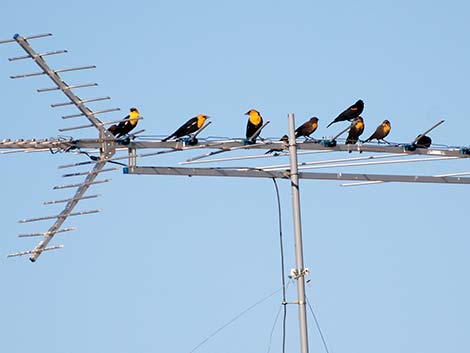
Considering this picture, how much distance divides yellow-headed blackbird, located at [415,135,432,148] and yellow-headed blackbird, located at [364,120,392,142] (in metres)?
1.71

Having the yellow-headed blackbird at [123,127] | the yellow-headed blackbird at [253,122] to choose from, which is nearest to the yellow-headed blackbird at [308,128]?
the yellow-headed blackbird at [253,122]

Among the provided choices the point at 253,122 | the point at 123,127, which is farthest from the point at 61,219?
the point at 253,122

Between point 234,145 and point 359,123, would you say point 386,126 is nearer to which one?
point 359,123

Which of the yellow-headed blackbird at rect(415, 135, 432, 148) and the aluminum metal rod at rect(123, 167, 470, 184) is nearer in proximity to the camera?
the aluminum metal rod at rect(123, 167, 470, 184)

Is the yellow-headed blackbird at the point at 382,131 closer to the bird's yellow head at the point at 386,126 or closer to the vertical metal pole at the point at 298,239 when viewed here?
the bird's yellow head at the point at 386,126

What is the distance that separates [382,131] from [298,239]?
6958 millimetres

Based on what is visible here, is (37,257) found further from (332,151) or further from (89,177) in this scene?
(332,151)

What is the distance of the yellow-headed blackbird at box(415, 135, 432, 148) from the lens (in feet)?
71.7

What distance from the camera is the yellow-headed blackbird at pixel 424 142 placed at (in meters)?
21.8

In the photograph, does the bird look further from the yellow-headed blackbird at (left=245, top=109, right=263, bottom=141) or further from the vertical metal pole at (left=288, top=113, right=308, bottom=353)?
the vertical metal pole at (left=288, top=113, right=308, bottom=353)

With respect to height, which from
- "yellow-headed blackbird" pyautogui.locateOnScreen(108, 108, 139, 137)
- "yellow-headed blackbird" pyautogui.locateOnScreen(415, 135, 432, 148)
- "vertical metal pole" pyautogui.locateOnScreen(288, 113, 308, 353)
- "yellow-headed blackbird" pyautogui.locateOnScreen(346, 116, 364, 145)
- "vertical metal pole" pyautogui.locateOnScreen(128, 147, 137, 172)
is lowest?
"vertical metal pole" pyautogui.locateOnScreen(288, 113, 308, 353)

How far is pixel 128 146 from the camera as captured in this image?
20094 mm

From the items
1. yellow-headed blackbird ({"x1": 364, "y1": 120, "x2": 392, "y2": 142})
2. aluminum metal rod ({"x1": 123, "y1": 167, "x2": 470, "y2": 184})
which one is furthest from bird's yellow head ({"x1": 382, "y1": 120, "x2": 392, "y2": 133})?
aluminum metal rod ({"x1": 123, "y1": 167, "x2": 470, "y2": 184})

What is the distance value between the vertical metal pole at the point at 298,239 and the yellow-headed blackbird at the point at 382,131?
6101 mm
